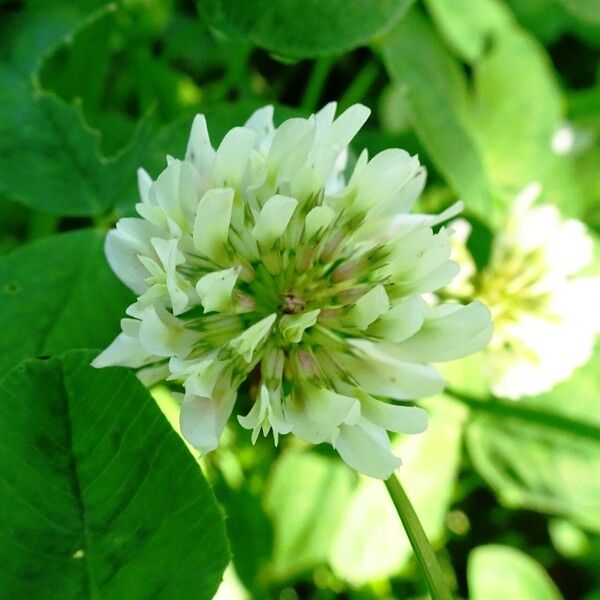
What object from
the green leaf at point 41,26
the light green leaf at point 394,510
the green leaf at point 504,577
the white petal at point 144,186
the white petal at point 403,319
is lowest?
the green leaf at point 504,577

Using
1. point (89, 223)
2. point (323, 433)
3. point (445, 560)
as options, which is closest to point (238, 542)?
point (445, 560)

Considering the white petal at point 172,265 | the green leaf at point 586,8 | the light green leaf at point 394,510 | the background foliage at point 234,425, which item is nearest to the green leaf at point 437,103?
the background foliage at point 234,425

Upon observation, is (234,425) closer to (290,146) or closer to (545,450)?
(545,450)

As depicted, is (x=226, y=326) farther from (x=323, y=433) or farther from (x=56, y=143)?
(x=56, y=143)

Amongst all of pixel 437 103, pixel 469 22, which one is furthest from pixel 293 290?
pixel 469 22

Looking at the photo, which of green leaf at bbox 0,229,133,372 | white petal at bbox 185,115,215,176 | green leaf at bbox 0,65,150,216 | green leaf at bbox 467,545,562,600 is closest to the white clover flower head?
white petal at bbox 185,115,215,176

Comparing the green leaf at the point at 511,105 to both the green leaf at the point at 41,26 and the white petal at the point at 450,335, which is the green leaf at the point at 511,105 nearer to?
the green leaf at the point at 41,26

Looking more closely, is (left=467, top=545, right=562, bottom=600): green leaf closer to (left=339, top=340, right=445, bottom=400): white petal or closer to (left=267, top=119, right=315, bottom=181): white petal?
(left=339, top=340, right=445, bottom=400): white petal
